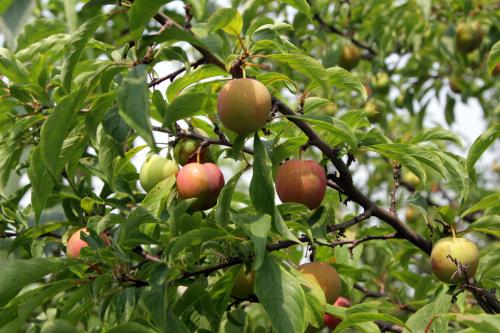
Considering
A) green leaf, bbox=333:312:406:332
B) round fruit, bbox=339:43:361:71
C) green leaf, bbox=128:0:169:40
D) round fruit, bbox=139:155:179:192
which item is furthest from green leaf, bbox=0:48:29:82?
round fruit, bbox=339:43:361:71

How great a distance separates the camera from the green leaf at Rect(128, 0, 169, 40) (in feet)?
4.22

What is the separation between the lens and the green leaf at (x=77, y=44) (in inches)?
54.8

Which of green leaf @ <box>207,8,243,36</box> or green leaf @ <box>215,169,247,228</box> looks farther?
green leaf @ <box>215,169,247,228</box>

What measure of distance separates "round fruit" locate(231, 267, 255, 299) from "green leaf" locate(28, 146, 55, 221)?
1.68 feet

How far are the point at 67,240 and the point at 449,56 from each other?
98.3 inches

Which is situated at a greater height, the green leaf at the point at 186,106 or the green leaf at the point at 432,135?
the green leaf at the point at 186,106

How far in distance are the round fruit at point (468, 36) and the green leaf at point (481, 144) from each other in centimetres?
211

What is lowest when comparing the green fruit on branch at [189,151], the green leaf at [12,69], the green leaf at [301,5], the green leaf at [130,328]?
the green leaf at [130,328]

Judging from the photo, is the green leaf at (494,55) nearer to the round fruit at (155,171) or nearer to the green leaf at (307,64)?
Answer: the green leaf at (307,64)

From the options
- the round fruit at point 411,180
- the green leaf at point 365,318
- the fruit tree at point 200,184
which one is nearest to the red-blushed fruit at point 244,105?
the fruit tree at point 200,184

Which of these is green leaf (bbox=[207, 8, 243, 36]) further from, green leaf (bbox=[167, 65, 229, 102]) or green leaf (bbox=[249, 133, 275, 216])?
green leaf (bbox=[249, 133, 275, 216])

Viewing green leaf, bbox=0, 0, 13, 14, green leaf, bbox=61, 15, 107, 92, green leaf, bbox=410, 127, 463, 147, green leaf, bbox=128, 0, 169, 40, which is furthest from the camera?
green leaf, bbox=410, 127, 463, 147

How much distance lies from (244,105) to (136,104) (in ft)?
1.14

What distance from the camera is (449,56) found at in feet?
12.4
